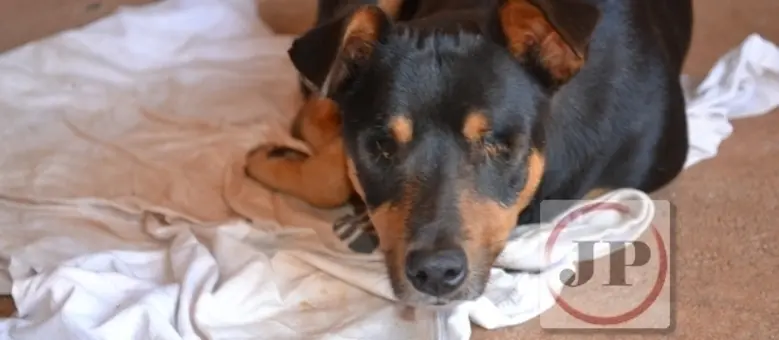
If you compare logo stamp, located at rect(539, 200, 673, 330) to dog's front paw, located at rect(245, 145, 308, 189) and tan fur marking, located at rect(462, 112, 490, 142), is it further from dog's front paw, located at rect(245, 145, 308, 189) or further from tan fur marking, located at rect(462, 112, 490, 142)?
dog's front paw, located at rect(245, 145, 308, 189)

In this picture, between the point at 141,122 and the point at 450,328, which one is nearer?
the point at 450,328

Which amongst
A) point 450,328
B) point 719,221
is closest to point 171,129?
point 450,328

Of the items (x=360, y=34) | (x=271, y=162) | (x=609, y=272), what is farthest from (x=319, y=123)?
(x=609, y=272)

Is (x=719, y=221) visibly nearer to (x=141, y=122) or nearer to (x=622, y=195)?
(x=622, y=195)

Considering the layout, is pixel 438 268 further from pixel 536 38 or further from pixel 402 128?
pixel 536 38

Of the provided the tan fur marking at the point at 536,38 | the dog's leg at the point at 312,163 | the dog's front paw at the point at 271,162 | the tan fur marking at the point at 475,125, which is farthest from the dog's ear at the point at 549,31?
the dog's front paw at the point at 271,162

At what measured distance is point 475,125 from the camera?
161 cm

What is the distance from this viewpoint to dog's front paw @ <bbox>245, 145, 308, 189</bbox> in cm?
222

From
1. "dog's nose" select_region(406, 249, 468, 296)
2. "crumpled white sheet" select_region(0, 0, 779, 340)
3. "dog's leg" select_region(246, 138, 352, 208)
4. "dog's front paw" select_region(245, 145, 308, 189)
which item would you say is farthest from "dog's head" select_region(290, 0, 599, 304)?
"dog's front paw" select_region(245, 145, 308, 189)

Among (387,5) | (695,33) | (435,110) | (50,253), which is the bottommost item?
(695,33)

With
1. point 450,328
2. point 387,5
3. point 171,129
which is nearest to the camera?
point 450,328

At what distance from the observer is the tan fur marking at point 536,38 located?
1.66m

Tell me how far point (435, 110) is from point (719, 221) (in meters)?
0.81

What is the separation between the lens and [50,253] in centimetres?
207
